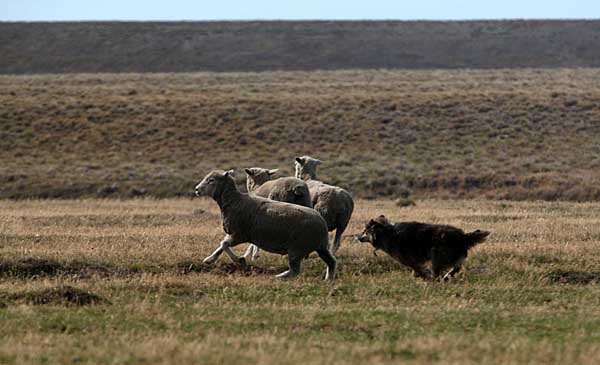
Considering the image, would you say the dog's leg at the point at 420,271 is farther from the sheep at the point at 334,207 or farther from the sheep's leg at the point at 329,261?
the sheep at the point at 334,207

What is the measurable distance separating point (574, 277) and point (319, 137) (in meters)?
30.3

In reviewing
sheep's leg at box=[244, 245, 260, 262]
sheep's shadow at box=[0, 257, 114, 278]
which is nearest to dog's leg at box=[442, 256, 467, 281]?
sheep's leg at box=[244, 245, 260, 262]

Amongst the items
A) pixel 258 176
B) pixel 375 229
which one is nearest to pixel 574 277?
pixel 375 229

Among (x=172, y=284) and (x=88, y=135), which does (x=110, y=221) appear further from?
(x=88, y=135)

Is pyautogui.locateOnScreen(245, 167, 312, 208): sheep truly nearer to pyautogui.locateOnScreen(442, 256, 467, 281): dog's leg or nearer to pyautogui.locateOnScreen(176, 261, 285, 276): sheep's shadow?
pyautogui.locateOnScreen(176, 261, 285, 276): sheep's shadow

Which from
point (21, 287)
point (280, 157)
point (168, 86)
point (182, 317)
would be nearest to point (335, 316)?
point (182, 317)

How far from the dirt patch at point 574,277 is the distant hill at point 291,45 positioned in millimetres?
66949

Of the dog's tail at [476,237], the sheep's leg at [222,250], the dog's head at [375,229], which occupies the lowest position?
the sheep's leg at [222,250]

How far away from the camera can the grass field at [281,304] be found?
31.2ft

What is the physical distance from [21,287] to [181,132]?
32551 millimetres

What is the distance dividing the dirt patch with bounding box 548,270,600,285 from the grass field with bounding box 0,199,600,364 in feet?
0.07

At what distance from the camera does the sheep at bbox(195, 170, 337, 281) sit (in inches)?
560

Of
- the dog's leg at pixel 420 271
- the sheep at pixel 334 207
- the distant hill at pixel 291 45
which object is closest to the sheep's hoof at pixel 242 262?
the sheep at pixel 334 207

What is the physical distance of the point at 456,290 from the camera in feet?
43.1
